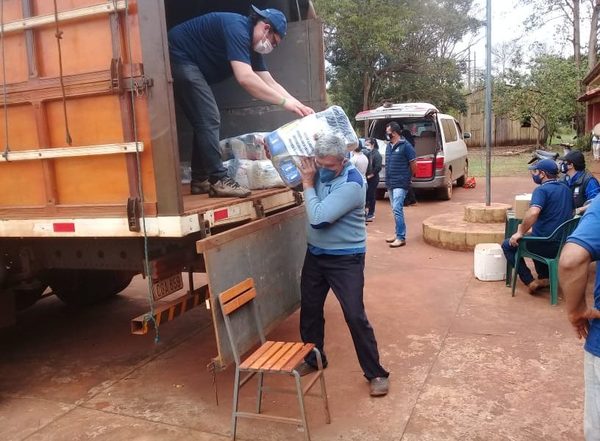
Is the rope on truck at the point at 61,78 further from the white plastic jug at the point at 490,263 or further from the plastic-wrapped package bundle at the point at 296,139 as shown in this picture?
the white plastic jug at the point at 490,263

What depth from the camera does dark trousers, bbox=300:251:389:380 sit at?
3.29 metres

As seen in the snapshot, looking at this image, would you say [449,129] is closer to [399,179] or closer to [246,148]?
[399,179]

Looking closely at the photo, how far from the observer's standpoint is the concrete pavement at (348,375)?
310 cm

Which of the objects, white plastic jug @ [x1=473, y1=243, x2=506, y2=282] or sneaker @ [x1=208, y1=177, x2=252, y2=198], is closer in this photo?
sneaker @ [x1=208, y1=177, x2=252, y2=198]

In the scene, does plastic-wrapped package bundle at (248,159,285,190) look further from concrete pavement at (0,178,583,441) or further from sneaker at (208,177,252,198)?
concrete pavement at (0,178,583,441)

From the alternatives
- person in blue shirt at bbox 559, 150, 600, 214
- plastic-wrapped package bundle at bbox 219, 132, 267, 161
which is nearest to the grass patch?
person in blue shirt at bbox 559, 150, 600, 214

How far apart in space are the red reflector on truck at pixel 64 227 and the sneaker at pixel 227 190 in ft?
3.15

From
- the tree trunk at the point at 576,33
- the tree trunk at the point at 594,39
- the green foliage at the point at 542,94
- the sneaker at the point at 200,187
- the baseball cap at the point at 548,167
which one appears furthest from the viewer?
the tree trunk at the point at 576,33

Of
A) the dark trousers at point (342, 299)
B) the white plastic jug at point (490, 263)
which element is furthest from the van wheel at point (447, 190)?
the dark trousers at point (342, 299)

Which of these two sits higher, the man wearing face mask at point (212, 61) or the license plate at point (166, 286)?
the man wearing face mask at point (212, 61)

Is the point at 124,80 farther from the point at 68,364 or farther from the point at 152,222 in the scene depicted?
the point at 68,364

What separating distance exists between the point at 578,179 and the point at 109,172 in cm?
480

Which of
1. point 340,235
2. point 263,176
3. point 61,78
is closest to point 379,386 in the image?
point 340,235

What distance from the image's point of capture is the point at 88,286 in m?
5.29
